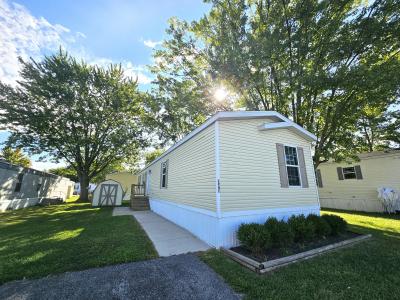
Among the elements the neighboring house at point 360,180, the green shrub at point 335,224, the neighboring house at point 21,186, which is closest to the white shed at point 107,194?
the neighboring house at point 21,186

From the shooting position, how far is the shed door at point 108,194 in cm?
1647

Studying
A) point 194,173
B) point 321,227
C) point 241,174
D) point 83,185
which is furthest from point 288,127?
point 83,185

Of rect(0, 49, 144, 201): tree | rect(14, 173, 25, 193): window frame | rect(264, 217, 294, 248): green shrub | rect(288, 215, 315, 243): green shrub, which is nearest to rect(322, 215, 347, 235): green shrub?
rect(288, 215, 315, 243): green shrub

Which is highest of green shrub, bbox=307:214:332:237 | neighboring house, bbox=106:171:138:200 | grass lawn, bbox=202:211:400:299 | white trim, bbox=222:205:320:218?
neighboring house, bbox=106:171:138:200

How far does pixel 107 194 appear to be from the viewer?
16734 millimetres

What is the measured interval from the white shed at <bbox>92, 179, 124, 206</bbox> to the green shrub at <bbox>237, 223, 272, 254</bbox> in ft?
49.0

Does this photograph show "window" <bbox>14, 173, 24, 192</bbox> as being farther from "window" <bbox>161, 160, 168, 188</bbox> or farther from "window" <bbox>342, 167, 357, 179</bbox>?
"window" <bbox>342, 167, 357, 179</bbox>

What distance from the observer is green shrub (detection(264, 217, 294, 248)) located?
5.14 meters

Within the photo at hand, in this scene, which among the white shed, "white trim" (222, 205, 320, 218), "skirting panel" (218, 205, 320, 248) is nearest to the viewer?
"skirting panel" (218, 205, 320, 248)

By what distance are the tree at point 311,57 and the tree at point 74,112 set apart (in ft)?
40.9

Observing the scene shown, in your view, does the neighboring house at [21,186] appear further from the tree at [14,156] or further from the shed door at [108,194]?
the tree at [14,156]

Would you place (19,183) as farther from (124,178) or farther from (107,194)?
(124,178)

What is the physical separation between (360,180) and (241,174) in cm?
1266

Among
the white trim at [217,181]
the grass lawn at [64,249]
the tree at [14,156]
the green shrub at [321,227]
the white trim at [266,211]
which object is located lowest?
the grass lawn at [64,249]
